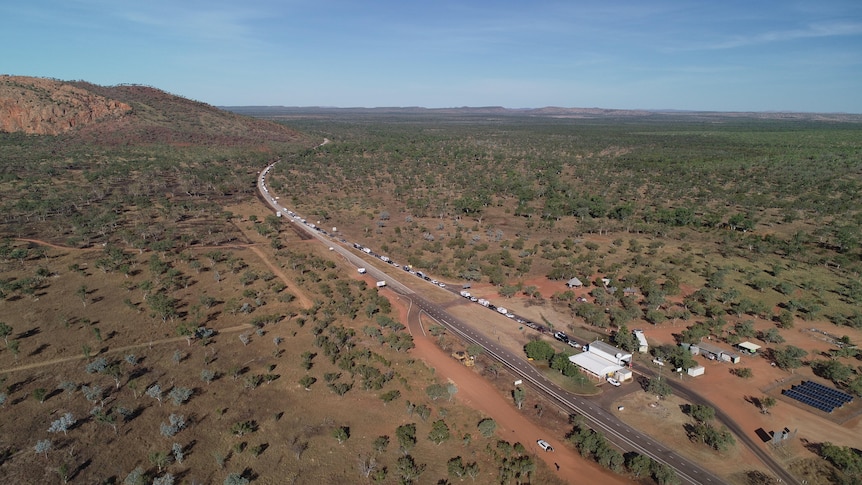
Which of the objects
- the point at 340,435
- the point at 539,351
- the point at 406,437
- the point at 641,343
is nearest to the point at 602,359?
the point at 641,343

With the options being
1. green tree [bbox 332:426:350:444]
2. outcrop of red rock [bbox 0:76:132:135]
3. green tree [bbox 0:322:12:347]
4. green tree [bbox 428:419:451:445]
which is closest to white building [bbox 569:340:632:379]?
green tree [bbox 428:419:451:445]

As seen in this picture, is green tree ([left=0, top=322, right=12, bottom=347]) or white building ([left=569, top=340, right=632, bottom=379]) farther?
green tree ([left=0, top=322, right=12, bottom=347])

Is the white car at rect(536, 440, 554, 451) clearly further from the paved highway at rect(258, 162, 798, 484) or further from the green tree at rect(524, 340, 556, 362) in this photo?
the green tree at rect(524, 340, 556, 362)

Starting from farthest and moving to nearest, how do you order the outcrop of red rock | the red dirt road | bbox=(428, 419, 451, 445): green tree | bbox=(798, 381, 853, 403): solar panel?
the outcrop of red rock, bbox=(798, 381, 853, 403): solar panel, bbox=(428, 419, 451, 445): green tree, the red dirt road

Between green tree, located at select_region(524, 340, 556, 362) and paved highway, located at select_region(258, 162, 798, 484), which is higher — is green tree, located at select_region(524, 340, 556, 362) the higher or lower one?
the higher one

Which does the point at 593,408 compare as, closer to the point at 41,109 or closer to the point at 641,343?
the point at 641,343

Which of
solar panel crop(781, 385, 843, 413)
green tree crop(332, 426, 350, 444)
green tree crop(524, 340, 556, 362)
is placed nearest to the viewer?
green tree crop(332, 426, 350, 444)

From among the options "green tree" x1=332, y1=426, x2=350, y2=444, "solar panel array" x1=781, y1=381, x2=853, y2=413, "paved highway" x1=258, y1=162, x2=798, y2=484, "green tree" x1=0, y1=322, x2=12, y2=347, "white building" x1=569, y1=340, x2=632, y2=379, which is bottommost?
"paved highway" x1=258, y1=162, x2=798, y2=484

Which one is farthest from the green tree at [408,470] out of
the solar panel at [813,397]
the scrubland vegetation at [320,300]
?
the solar panel at [813,397]
